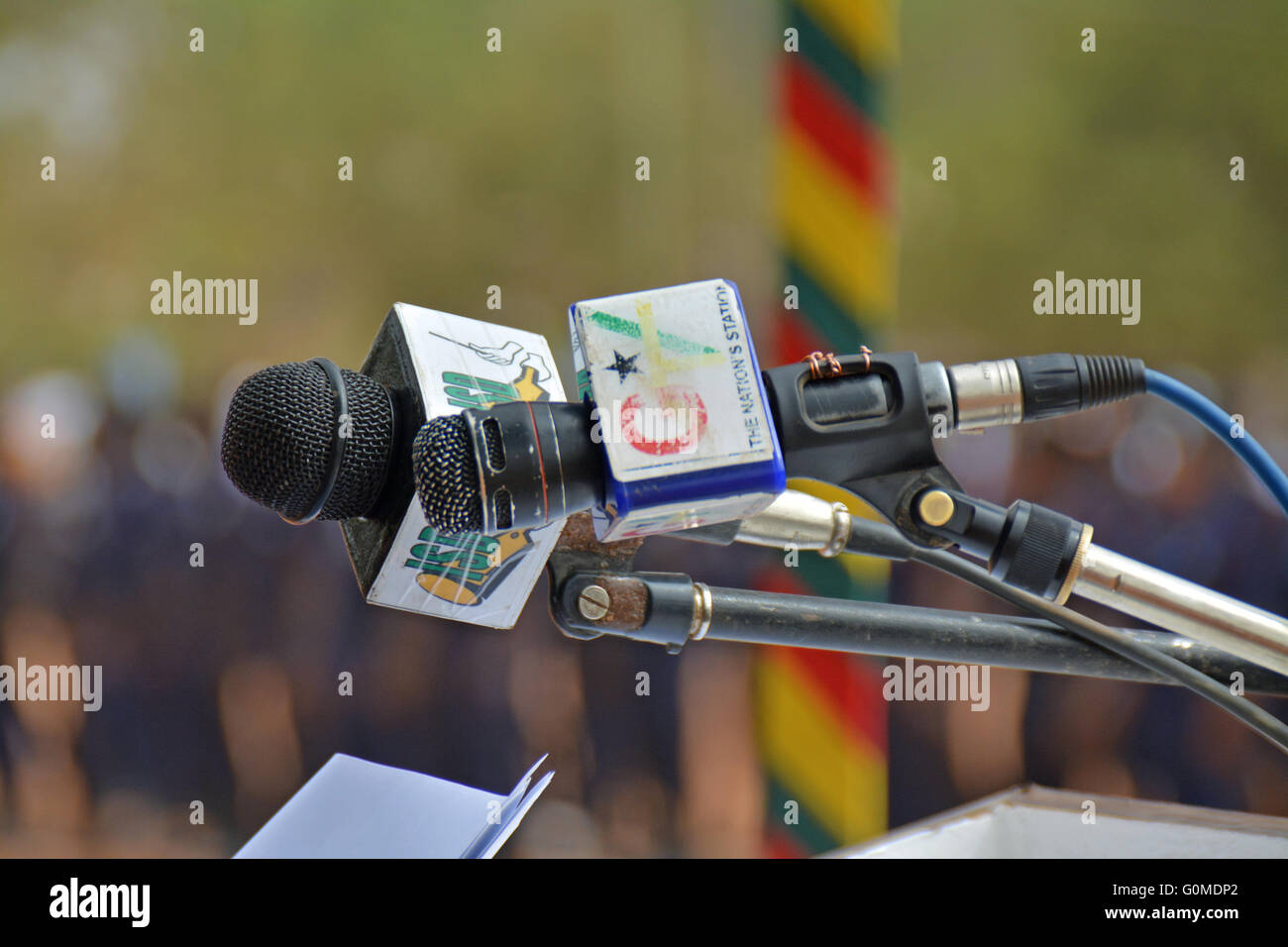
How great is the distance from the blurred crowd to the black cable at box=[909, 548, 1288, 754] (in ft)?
2.20

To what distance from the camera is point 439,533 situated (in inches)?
17.8

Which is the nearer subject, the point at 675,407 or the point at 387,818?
the point at 675,407

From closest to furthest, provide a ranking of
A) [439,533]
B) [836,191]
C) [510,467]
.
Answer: [510,467], [439,533], [836,191]

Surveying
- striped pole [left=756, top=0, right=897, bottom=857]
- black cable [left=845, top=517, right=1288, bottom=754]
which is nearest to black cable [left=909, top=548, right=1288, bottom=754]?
black cable [left=845, top=517, right=1288, bottom=754]

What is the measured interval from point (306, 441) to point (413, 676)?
2.74 feet

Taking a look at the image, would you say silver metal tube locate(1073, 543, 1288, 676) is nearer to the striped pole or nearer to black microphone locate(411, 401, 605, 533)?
black microphone locate(411, 401, 605, 533)

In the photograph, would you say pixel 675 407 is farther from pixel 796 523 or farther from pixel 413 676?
pixel 413 676

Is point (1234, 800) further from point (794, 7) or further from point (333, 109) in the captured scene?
point (333, 109)

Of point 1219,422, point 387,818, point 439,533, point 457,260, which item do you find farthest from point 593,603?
point 457,260

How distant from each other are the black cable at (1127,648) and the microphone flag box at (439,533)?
0.73 feet

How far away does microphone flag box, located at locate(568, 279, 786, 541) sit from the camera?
1.13 feet

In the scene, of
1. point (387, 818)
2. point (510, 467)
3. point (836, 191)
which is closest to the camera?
point (510, 467)

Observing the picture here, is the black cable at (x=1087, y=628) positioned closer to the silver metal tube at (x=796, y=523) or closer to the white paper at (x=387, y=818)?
the silver metal tube at (x=796, y=523)

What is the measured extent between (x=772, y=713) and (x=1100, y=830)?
0.51m
